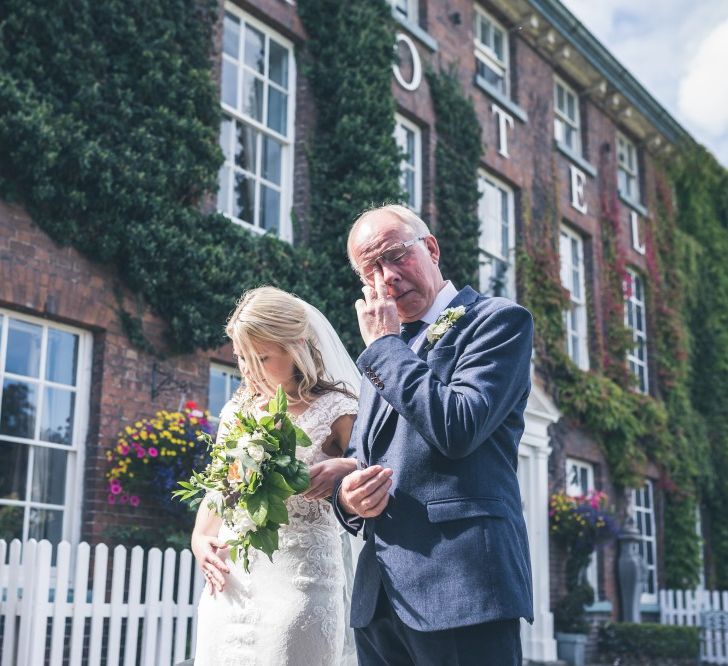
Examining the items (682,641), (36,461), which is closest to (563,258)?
(682,641)

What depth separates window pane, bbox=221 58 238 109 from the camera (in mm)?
9234

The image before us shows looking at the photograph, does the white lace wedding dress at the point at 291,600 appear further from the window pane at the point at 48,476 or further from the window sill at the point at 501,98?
the window sill at the point at 501,98

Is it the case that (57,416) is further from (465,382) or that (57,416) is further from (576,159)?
(576,159)

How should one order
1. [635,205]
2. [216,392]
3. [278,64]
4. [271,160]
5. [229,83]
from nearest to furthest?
[216,392] < [229,83] < [271,160] < [278,64] < [635,205]

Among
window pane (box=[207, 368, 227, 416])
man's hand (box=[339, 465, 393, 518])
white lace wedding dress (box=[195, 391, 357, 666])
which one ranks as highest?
window pane (box=[207, 368, 227, 416])

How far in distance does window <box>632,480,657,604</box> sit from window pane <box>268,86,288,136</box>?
8.55 metres

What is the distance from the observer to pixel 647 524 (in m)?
15.8

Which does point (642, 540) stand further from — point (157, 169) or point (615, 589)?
point (157, 169)

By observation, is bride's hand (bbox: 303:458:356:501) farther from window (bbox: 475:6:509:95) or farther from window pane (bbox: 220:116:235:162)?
window (bbox: 475:6:509:95)

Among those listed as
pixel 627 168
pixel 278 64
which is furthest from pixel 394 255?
pixel 627 168

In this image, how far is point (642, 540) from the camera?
1559 centimetres

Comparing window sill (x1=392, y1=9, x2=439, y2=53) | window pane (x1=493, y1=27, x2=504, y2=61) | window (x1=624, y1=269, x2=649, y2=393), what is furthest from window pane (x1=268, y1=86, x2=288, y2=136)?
window (x1=624, y1=269, x2=649, y2=393)

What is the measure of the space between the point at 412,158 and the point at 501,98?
2328mm

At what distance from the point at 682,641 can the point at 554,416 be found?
11.8 ft
